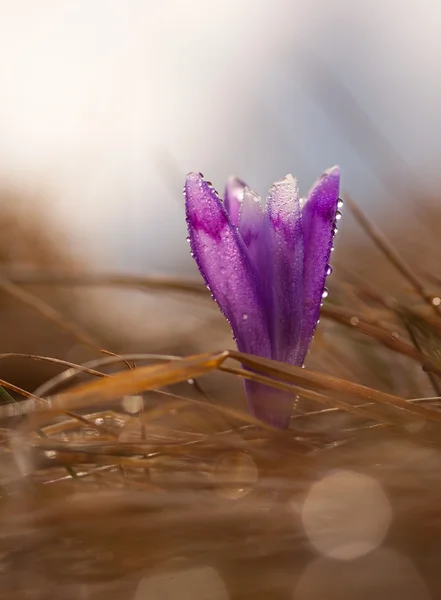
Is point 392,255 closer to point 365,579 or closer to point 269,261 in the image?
point 269,261

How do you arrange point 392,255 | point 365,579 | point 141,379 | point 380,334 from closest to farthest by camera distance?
point 365,579
point 141,379
point 380,334
point 392,255

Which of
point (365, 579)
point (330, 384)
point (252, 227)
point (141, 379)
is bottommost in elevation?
point (365, 579)

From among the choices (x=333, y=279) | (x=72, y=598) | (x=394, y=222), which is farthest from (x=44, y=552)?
(x=394, y=222)

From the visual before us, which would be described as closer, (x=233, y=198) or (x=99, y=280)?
(x=233, y=198)

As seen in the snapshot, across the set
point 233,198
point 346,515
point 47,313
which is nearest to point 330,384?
point 346,515

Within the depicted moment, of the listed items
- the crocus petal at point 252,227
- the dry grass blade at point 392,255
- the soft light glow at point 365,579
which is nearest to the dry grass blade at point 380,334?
the dry grass blade at point 392,255
